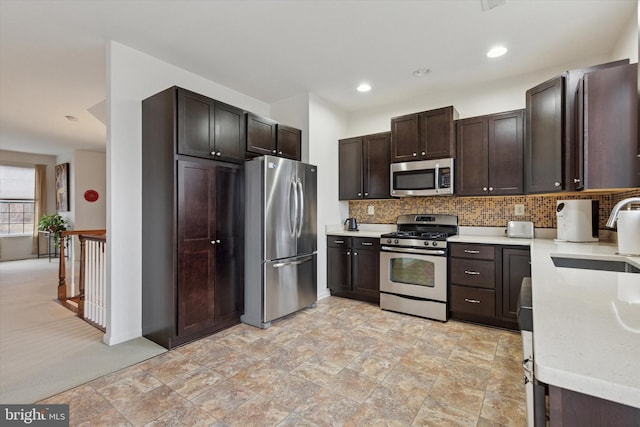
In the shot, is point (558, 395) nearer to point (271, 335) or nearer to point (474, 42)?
point (271, 335)

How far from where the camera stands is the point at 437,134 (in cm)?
358

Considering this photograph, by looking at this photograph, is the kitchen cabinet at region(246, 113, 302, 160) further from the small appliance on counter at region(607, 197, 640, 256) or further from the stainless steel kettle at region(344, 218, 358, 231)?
the small appliance on counter at region(607, 197, 640, 256)

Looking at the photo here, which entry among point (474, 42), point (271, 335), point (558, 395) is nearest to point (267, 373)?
point (271, 335)

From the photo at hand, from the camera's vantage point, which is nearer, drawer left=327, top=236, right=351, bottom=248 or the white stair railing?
the white stair railing

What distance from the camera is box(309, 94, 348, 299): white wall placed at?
4.11 metres

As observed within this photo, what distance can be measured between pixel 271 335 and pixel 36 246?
829cm

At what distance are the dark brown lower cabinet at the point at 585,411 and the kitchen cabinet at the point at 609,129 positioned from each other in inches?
92.2

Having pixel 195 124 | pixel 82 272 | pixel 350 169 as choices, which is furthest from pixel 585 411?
pixel 82 272

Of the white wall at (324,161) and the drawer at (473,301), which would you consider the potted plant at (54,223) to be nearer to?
the white wall at (324,161)

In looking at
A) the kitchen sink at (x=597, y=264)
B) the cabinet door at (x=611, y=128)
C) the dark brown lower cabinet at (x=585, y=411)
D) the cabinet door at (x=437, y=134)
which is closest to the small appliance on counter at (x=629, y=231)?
the kitchen sink at (x=597, y=264)

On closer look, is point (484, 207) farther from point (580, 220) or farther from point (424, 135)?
point (424, 135)

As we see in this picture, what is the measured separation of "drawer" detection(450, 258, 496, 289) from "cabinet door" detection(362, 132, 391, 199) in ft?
4.30

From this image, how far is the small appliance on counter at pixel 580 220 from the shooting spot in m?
2.67

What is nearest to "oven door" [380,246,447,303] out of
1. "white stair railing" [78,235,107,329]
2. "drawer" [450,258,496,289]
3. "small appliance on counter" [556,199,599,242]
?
"drawer" [450,258,496,289]
